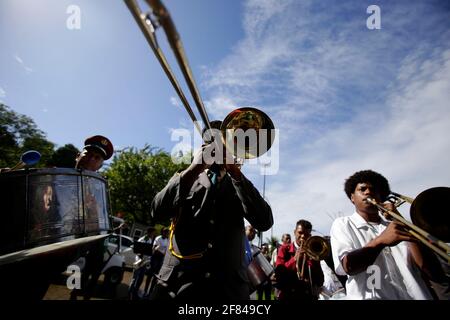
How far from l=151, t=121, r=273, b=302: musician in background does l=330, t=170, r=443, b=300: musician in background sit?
34.2 inches

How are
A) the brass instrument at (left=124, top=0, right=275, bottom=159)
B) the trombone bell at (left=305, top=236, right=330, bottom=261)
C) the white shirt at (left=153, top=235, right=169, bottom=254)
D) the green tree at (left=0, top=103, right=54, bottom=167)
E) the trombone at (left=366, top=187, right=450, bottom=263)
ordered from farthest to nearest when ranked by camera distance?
1. the green tree at (left=0, top=103, right=54, bottom=167)
2. the white shirt at (left=153, top=235, right=169, bottom=254)
3. the trombone bell at (left=305, top=236, right=330, bottom=261)
4. the trombone at (left=366, top=187, right=450, bottom=263)
5. the brass instrument at (left=124, top=0, right=275, bottom=159)

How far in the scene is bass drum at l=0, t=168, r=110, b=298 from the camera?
69.5 inches

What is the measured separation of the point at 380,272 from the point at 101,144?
13.5 feet

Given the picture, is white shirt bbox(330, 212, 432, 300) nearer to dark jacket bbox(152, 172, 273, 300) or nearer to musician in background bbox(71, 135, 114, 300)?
dark jacket bbox(152, 172, 273, 300)

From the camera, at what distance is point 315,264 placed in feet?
17.0

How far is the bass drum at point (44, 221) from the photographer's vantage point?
176 centimetres

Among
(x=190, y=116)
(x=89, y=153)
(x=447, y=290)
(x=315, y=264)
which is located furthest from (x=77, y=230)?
(x=315, y=264)

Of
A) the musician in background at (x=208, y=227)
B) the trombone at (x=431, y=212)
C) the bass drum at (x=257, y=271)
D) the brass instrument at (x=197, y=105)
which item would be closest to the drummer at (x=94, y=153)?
the musician in background at (x=208, y=227)

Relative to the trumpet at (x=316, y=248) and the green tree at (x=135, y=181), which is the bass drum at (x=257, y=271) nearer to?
the trumpet at (x=316, y=248)

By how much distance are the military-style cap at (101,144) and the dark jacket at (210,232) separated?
2.26m

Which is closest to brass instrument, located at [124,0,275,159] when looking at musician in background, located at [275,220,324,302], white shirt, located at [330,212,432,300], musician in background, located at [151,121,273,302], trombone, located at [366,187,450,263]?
musician in background, located at [151,121,273,302]

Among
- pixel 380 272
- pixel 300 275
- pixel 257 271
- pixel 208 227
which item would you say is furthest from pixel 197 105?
pixel 300 275

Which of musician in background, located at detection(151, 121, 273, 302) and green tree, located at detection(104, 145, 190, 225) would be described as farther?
green tree, located at detection(104, 145, 190, 225)
